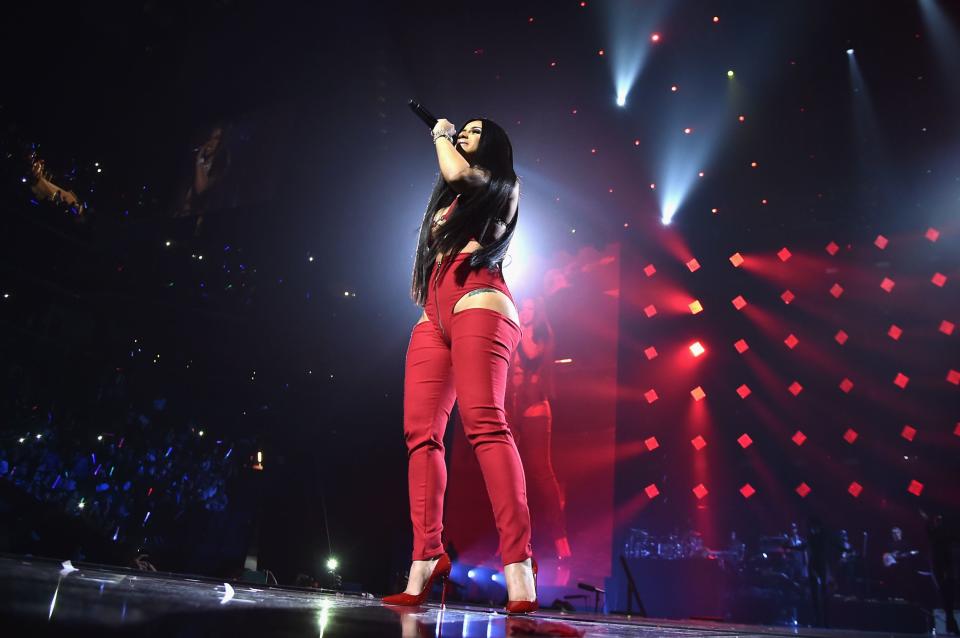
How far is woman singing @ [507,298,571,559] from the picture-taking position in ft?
19.3

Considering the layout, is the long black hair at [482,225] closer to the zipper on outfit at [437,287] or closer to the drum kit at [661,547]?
the zipper on outfit at [437,287]

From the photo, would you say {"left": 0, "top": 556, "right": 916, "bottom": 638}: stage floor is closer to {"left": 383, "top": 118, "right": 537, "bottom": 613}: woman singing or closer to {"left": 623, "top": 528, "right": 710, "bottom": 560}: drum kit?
{"left": 383, "top": 118, "right": 537, "bottom": 613}: woman singing

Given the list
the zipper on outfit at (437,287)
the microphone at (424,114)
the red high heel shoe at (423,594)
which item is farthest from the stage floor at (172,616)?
the microphone at (424,114)

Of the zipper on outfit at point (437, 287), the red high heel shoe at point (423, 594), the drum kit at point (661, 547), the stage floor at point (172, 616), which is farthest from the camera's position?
the drum kit at point (661, 547)

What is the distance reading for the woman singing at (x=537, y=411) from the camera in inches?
231

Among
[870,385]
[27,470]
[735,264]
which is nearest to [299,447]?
[27,470]

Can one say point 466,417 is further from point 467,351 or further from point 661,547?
point 661,547

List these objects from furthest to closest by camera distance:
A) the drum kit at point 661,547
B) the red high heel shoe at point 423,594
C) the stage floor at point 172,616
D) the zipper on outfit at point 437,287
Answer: the drum kit at point 661,547 → the zipper on outfit at point 437,287 → the red high heel shoe at point 423,594 → the stage floor at point 172,616

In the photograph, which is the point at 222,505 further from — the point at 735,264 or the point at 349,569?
the point at 735,264

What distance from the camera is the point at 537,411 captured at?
6.12 meters

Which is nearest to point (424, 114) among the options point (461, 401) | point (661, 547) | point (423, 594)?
point (461, 401)

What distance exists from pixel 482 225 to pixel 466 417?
559mm

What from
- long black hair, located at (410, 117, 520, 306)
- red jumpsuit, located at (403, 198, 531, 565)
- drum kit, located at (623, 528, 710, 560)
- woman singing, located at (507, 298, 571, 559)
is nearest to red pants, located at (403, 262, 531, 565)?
red jumpsuit, located at (403, 198, 531, 565)

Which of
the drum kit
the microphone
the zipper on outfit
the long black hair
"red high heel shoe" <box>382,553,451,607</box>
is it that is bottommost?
"red high heel shoe" <box>382,553,451,607</box>
